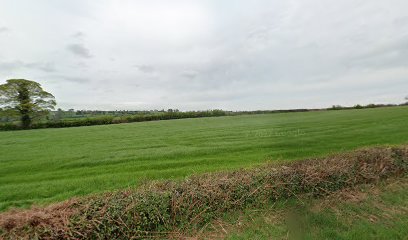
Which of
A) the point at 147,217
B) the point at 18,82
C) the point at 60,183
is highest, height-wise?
the point at 18,82

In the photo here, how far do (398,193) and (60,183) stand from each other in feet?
32.3

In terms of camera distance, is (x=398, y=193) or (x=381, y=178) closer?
(x=398, y=193)

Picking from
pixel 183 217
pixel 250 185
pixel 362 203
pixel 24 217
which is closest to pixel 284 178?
pixel 250 185

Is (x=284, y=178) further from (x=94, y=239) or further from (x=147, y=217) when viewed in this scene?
(x=94, y=239)

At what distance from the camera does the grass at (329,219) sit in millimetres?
4012

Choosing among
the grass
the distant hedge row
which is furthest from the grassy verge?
the distant hedge row

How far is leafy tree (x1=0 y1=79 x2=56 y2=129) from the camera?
54.0m

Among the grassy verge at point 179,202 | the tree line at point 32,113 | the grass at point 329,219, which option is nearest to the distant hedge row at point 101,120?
the tree line at point 32,113

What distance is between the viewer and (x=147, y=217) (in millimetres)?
4059

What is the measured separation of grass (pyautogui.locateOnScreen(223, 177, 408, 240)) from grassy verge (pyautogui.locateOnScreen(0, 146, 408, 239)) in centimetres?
25

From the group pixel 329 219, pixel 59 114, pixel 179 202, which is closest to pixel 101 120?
pixel 59 114

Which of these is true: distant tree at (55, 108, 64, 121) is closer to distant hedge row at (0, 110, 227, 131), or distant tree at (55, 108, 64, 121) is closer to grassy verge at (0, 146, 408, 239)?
distant hedge row at (0, 110, 227, 131)

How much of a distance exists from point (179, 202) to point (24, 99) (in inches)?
2622

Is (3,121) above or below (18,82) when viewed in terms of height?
below
